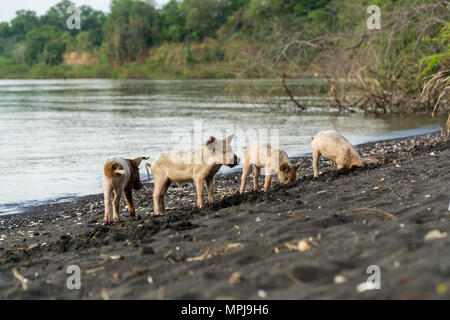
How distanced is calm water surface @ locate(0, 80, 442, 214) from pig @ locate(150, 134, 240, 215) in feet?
14.9

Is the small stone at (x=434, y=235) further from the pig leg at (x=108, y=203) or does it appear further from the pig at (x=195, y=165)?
the pig leg at (x=108, y=203)

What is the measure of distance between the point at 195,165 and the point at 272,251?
375 cm

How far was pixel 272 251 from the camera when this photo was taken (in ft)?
15.6

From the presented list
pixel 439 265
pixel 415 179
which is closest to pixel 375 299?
pixel 439 265

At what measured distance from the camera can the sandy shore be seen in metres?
3.95

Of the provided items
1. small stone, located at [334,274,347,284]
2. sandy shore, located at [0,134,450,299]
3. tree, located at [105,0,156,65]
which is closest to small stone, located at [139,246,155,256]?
sandy shore, located at [0,134,450,299]

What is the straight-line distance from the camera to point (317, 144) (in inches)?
404

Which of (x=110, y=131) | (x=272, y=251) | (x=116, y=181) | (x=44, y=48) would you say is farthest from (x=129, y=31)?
(x=272, y=251)

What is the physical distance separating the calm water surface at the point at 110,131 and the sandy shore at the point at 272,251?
6.49 metres

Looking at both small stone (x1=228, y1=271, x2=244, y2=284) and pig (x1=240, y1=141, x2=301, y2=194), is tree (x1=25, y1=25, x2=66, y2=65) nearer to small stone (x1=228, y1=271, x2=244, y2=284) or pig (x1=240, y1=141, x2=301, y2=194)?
pig (x1=240, y1=141, x2=301, y2=194)

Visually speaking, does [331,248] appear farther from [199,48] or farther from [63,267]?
[199,48]

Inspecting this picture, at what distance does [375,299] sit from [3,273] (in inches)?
148

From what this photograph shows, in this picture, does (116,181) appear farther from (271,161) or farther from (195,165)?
(271,161)

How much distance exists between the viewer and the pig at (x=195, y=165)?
8.12 metres
